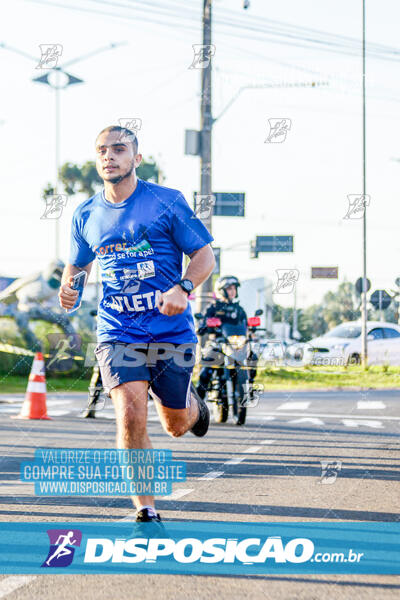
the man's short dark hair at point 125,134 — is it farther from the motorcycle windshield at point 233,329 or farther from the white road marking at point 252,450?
the motorcycle windshield at point 233,329

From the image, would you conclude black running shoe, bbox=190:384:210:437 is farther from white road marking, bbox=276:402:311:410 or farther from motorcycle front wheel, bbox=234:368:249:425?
white road marking, bbox=276:402:311:410

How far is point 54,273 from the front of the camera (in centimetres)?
2686

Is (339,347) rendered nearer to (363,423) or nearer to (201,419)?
(363,423)

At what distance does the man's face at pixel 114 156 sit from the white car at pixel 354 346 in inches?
574

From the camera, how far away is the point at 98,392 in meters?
14.3

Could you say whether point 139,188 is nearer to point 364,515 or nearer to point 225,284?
point 364,515

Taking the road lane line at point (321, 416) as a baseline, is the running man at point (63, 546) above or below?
above

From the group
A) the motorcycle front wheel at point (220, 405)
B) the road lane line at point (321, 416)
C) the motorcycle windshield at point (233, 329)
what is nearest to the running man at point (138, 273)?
the motorcycle windshield at point (233, 329)

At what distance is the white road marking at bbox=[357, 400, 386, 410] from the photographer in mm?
17203

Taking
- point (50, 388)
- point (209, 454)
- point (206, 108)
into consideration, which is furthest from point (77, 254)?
point (50, 388)

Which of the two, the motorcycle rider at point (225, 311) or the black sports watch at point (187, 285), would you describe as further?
the motorcycle rider at point (225, 311)

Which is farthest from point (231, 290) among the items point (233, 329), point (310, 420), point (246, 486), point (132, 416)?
point (132, 416)

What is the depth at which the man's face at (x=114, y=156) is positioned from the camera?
5.10m

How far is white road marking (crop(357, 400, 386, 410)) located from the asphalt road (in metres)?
1.26
